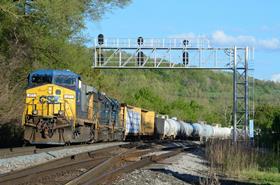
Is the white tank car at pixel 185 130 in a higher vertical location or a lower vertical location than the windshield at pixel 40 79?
lower

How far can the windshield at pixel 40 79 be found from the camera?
82.1 ft

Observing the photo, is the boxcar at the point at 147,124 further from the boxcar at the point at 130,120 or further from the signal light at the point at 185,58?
the signal light at the point at 185,58

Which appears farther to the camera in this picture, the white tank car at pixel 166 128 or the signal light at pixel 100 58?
the white tank car at pixel 166 128

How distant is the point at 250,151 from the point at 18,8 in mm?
13477

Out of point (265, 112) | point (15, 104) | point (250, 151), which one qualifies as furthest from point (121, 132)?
point (265, 112)

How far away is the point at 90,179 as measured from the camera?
11.8m

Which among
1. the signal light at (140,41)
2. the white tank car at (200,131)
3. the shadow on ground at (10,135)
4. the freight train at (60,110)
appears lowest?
the white tank car at (200,131)

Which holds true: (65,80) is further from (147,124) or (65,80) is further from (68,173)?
(147,124)

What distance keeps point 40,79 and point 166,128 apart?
31.2 m

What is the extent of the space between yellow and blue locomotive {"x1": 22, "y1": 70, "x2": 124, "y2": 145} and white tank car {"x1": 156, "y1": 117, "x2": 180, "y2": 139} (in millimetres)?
26682

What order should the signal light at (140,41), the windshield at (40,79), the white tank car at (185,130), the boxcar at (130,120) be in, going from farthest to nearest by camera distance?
1. the white tank car at (185,130)
2. the signal light at (140,41)
3. the boxcar at (130,120)
4. the windshield at (40,79)

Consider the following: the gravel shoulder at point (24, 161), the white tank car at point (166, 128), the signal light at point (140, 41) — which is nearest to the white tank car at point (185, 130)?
the white tank car at point (166, 128)

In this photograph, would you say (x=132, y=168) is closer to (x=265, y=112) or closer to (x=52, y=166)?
(x=52, y=166)

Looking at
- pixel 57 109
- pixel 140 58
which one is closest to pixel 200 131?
pixel 140 58
